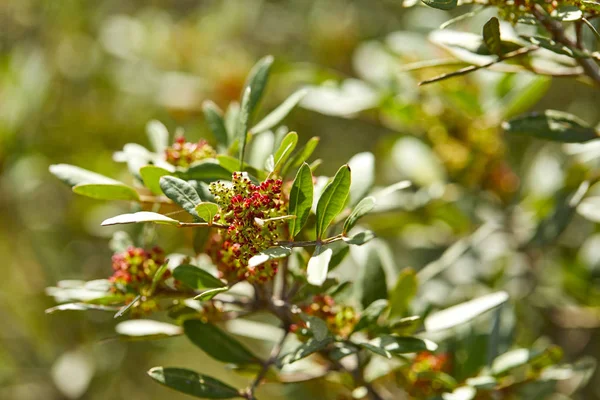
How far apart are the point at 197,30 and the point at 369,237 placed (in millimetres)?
2090

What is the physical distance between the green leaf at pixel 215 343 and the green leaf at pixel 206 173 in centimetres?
30

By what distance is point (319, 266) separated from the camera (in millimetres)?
949

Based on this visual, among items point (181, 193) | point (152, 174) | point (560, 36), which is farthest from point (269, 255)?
point (560, 36)

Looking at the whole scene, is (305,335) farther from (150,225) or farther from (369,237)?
(150,225)

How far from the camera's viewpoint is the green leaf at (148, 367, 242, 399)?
1.14 metres

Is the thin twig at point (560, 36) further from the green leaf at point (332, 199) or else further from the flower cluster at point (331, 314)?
the flower cluster at point (331, 314)

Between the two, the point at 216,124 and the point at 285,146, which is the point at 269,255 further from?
the point at 216,124

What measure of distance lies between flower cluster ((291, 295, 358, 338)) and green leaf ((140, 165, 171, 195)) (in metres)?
0.37

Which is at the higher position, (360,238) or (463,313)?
(360,238)

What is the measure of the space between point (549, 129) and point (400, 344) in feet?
1.72

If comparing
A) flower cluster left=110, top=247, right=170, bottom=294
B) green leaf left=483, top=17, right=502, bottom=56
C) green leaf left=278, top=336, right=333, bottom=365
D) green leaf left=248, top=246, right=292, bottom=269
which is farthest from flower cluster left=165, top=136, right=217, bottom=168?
green leaf left=483, top=17, right=502, bottom=56

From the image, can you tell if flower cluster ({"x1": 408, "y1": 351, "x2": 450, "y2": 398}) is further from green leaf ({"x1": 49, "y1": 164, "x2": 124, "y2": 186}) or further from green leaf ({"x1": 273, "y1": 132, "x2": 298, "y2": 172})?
green leaf ({"x1": 49, "y1": 164, "x2": 124, "y2": 186})

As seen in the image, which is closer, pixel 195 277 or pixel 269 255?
pixel 269 255

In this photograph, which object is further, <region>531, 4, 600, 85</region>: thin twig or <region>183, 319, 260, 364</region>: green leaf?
<region>183, 319, 260, 364</region>: green leaf
